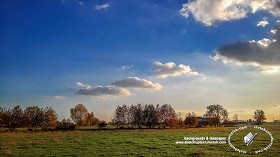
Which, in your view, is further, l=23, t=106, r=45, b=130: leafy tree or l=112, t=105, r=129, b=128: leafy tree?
l=112, t=105, r=129, b=128: leafy tree

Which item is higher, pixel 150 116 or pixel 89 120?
pixel 150 116


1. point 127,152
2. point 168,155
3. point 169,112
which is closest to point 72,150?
point 127,152

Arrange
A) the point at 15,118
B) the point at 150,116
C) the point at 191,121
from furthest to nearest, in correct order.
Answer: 1. the point at 150,116
2. the point at 15,118
3. the point at 191,121

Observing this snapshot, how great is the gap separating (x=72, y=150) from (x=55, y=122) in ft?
231

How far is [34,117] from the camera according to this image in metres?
91.6

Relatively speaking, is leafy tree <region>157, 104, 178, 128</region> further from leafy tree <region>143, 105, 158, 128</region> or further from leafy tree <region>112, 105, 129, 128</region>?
leafy tree <region>112, 105, 129, 128</region>

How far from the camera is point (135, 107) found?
11106 centimetres

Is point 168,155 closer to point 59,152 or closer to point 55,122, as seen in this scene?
point 59,152

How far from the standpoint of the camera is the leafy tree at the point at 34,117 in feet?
287

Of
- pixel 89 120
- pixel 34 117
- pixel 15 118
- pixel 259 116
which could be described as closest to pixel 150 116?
pixel 89 120

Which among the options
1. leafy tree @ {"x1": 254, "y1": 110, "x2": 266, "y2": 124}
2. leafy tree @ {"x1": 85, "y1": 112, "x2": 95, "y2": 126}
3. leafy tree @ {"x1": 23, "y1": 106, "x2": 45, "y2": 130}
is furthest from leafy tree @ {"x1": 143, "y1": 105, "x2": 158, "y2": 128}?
leafy tree @ {"x1": 254, "y1": 110, "x2": 266, "y2": 124}

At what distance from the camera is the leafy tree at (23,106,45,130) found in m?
87.5

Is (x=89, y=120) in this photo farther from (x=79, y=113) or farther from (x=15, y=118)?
(x=15, y=118)

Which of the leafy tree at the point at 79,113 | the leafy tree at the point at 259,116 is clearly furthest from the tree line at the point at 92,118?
the leafy tree at the point at 259,116
